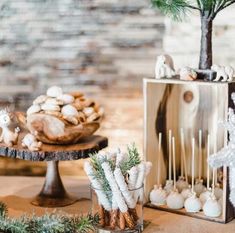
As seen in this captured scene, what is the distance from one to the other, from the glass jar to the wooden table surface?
5 centimetres

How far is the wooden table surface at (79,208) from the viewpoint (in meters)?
1.20

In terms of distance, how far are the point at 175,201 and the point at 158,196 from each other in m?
0.05

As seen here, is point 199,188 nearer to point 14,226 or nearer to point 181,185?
point 181,185

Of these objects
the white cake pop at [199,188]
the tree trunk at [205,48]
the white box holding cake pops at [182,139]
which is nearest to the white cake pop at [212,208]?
the white box holding cake pops at [182,139]

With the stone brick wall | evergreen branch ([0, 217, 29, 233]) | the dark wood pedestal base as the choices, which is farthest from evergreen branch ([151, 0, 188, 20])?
evergreen branch ([0, 217, 29, 233])

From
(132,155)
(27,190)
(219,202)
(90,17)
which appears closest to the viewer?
(132,155)

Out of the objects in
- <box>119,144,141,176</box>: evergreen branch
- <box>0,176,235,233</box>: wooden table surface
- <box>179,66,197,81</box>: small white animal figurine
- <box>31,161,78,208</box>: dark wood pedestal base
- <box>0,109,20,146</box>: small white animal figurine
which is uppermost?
<box>179,66,197,81</box>: small white animal figurine

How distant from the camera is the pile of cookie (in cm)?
135

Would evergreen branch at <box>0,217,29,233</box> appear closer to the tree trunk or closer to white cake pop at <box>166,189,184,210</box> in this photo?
white cake pop at <box>166,189,184,210</box>

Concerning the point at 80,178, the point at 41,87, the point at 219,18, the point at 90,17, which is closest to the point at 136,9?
the point at 90,17

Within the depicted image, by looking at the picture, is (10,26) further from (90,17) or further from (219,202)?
(219,202)

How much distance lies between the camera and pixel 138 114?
1.65 meters

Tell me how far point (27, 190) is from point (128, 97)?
42 centimetres

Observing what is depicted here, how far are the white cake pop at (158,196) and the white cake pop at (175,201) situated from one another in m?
0.02
